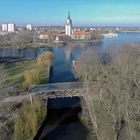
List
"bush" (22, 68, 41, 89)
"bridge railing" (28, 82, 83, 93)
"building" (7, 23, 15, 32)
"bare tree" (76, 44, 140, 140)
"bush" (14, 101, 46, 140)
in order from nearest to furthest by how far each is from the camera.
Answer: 1. "bare tree" (76, 44, 140, 140)
2. "bush" (14, 101, 46, 140)
3. "bridge railing" (28, 82, 83, 93)
4. "bush" (22, 68, 41, 89)
5. "building" (7, 23, 15, 32)

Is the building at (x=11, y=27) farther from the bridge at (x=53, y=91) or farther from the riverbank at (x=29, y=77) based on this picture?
the bridge at (x=53, y=91)

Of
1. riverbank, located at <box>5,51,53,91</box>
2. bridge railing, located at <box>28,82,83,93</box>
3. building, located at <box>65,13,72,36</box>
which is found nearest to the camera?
bridge railing, located at <box>28,82,83,93</box>

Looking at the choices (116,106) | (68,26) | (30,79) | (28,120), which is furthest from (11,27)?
(116,106)

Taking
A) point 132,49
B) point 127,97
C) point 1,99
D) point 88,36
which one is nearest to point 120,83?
point 127,97

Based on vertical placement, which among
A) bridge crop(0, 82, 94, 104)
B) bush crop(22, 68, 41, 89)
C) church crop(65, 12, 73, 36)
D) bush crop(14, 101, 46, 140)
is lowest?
bush crop(14, 101, 46, 140)

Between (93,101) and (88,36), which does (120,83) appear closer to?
(93,101)

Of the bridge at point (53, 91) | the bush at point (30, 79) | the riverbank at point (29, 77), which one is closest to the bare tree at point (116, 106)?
the bridge at point (53, 91)

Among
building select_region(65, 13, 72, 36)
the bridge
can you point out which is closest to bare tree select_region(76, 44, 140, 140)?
the bridge

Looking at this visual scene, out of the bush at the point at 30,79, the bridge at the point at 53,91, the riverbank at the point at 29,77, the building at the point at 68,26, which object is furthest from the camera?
the building at the point at 68,26

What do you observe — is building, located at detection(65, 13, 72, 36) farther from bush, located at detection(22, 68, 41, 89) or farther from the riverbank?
bush, located at detection(22, 68, 41, 89)

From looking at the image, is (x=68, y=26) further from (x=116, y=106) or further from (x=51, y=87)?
(x=116, y=106)

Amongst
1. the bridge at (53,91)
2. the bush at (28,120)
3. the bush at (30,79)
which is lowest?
the bush at (28,120)
